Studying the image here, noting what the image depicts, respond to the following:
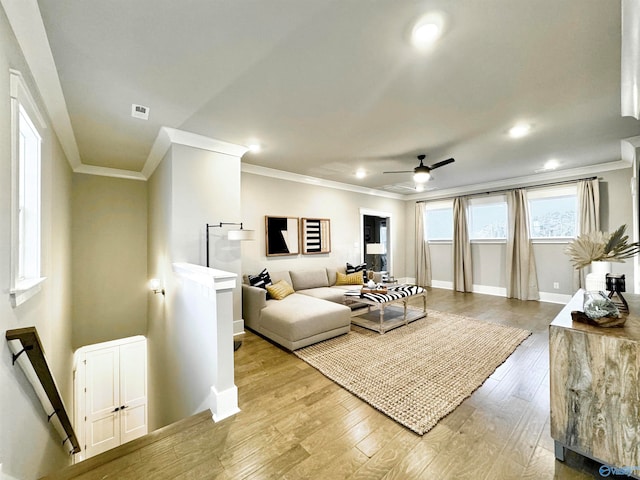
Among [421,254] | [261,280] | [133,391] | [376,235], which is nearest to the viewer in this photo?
[261,280]

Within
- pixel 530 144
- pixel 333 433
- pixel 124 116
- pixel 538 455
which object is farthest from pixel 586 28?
pixel 124 116

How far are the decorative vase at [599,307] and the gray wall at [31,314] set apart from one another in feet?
10.1

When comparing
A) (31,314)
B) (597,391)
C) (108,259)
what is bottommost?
(597,391)

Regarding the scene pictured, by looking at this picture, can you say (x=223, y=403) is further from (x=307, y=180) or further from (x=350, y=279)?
(x=307, y=180)

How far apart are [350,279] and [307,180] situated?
2.26 metres

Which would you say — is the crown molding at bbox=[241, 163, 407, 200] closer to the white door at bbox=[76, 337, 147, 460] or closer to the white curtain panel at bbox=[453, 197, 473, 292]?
the white curtain panel at bbox=[453, 197, 473, 292]

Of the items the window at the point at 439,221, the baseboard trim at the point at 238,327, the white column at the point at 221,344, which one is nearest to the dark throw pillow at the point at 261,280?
the baseboard trim at the point at 238,327

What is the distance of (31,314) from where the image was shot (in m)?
1.87

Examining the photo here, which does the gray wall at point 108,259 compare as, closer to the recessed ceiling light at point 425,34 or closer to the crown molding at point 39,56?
the crown molding at point 39,56

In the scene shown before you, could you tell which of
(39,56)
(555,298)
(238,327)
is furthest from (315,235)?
(555,298)

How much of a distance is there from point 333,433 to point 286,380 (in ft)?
2.60

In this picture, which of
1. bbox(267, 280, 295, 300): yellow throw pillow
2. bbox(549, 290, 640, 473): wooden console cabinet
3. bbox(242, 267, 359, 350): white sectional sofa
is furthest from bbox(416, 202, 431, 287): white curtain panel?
bbox(549, 290, 640, 473): wooden console cabinet

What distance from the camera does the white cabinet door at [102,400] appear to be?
4.10 m

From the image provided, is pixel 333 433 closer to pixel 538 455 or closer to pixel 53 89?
pixel 538 455
